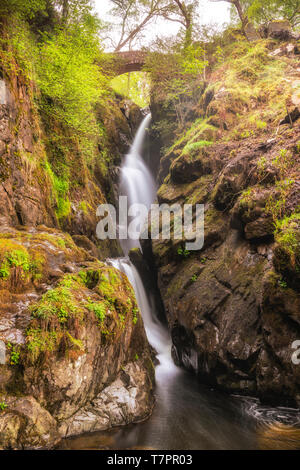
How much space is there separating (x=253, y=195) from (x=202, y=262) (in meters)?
2.32

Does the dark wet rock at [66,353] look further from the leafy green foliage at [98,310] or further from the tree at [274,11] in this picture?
the tree at [274,11]

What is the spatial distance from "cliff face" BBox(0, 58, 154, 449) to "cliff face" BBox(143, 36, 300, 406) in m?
1.87

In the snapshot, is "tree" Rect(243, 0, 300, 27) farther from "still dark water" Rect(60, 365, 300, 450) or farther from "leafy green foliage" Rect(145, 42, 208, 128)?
"still dark water" Rect(60, 365, 300, 450)

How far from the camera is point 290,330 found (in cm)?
543

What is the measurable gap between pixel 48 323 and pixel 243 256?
4905mm

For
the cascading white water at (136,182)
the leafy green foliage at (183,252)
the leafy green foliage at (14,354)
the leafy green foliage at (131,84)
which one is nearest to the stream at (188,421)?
the leafy green foliage at (14,354)

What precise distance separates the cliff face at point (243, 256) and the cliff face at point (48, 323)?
6.12 ft

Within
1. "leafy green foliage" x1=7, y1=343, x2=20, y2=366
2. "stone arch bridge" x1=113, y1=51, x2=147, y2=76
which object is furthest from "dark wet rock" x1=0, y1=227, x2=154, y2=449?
"stone arch bridge" x1=113, y1=51, x2=147, y2=76

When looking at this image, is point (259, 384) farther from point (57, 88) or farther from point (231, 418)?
point (57, 88)

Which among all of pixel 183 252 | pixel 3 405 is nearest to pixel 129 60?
pixel 183 252

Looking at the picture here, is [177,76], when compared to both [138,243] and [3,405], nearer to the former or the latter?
[138,243]

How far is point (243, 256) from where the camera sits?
7035 millimetres

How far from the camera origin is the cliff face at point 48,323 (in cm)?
366

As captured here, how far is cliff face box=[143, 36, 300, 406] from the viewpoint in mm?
5480
